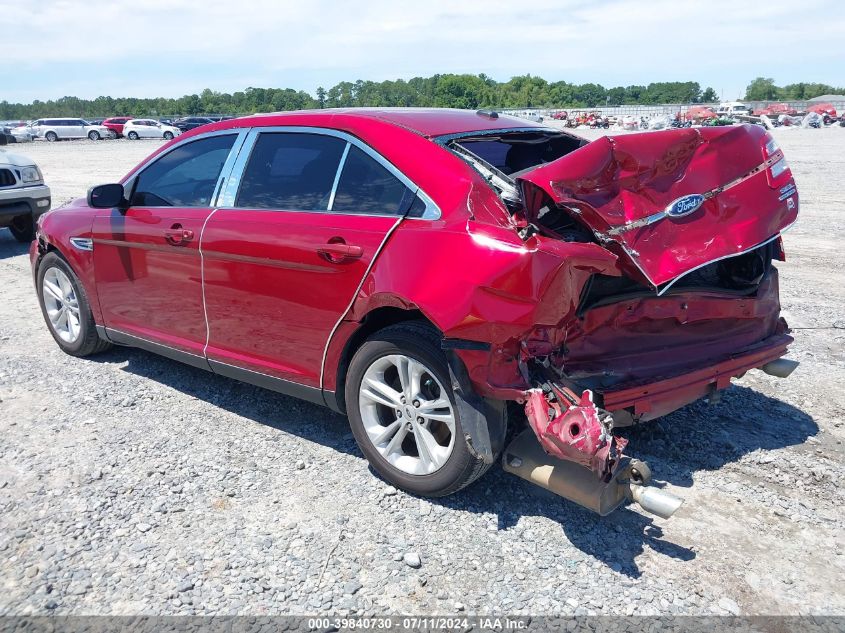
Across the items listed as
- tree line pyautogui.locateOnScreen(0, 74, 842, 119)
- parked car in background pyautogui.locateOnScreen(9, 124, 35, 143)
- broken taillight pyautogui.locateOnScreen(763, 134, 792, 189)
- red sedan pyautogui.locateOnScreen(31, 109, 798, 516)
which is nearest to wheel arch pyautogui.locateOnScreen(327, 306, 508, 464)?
red sedan pyautogui.locateOnScreen(31, 109, 798, 516)

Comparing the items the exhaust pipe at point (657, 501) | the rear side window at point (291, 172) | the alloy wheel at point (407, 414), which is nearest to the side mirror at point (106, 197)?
the rear side window at point (291, 172)

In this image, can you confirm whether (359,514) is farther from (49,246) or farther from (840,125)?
(840,125)

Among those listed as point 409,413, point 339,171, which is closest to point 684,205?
point 409,413

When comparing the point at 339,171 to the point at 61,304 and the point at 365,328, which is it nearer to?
the point at 365,328

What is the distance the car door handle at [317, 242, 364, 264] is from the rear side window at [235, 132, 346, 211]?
29 centimetres

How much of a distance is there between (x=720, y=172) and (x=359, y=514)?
231cm

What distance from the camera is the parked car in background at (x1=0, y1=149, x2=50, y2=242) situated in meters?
9.45

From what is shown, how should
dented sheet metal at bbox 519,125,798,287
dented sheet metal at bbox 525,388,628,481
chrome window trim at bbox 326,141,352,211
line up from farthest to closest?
1. chrome window trim at bbox 326,141,352,211
2. dented sheet metal at bbox 519,125,798,287
3. dented sheet metal at bbox 525,388,628,481

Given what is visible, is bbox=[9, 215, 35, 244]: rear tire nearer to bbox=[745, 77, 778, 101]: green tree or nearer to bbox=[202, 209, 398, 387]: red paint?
bbox=[202, 209, 398, 387]: red paint

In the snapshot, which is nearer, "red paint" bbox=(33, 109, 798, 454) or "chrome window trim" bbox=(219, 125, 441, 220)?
"red paint" bbox=(33, 109, 798, 454)

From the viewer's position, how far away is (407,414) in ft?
11.1

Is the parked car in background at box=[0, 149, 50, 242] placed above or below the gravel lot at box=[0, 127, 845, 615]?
above

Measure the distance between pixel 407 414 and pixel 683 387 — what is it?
1361 millimetres

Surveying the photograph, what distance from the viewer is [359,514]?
337 centimetres
